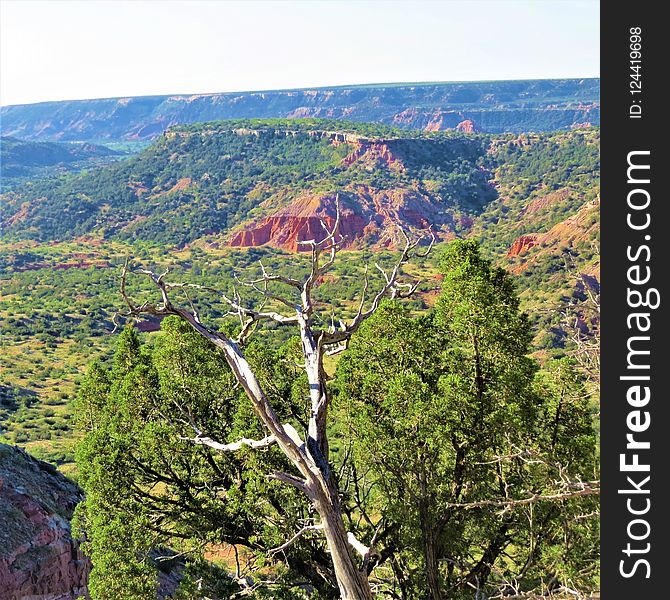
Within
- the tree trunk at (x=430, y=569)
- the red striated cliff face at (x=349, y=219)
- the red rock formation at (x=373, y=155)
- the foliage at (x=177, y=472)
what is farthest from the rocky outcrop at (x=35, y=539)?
the red rock formation at (x=373, y=155)

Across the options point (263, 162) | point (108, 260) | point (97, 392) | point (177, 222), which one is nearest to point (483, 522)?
point (97, 392)

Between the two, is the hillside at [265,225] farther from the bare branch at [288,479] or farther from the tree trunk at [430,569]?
the bare branch at [288,479]

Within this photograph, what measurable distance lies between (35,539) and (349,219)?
137510 mm

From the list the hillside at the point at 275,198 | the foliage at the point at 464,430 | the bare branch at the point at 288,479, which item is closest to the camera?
the bare branch at the point at 288,479

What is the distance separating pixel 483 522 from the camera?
43.9 ft

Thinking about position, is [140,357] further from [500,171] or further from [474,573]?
[500,171]

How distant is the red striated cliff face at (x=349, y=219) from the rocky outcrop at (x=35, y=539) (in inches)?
4890

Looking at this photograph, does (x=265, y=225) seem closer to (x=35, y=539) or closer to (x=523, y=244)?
(x=523, y=244)

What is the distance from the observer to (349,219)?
493 feet

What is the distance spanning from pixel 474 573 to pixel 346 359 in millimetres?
4693

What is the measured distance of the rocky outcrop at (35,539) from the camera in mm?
13875

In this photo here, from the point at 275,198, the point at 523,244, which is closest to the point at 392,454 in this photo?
the point at 523,244

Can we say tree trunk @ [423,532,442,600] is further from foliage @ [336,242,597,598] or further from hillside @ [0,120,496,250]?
hillside @ [0,120,496,250]

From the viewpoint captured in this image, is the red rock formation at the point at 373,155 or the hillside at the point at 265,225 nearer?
the hillside at the point at 265,225
